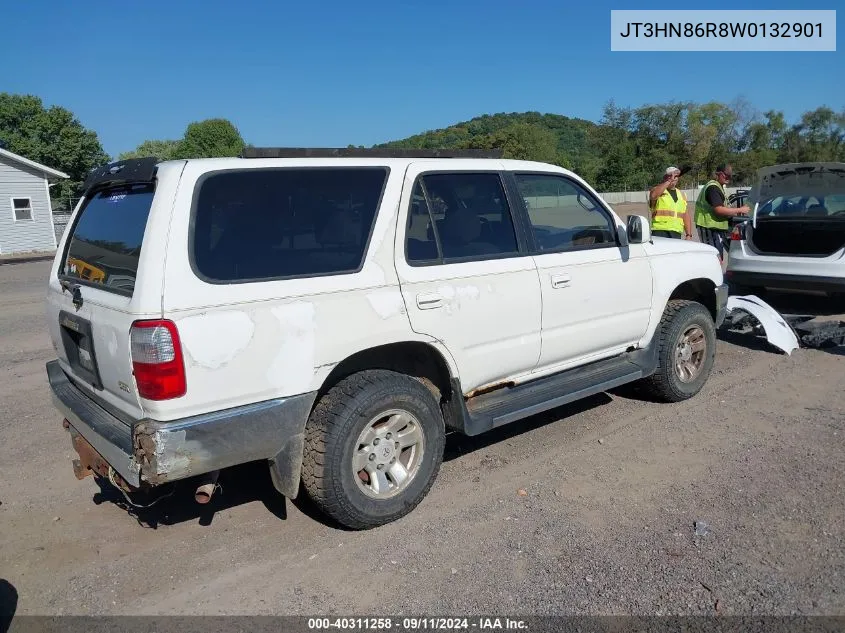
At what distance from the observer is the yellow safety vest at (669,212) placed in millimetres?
8492

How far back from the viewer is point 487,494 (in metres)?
3.97

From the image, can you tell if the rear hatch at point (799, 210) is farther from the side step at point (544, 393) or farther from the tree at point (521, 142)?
the tree at point (521, 142)

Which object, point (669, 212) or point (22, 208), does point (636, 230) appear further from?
point (22, 208)

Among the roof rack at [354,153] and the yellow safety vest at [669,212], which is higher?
the roof rack at [354,153]

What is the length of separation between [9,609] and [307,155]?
8.45 feet

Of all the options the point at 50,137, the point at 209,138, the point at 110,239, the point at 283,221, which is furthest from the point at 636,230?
the point at 209,138

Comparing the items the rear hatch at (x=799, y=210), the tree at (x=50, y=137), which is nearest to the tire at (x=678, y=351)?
the rear hatch at (x=799, y=210)

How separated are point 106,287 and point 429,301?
1.61 meters

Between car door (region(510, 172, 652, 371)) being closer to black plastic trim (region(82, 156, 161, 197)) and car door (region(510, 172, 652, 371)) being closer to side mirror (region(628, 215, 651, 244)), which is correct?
side mirror (region(628, 215, 651, 244))

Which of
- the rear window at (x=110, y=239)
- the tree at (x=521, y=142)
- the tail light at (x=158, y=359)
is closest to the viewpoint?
the tail light at (x=158, y=359)

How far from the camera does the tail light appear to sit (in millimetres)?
2812

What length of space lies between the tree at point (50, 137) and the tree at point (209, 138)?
17021mm

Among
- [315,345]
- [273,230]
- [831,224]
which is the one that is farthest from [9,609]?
[831,224]

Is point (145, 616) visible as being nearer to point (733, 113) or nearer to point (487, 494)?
point (487, 494)
